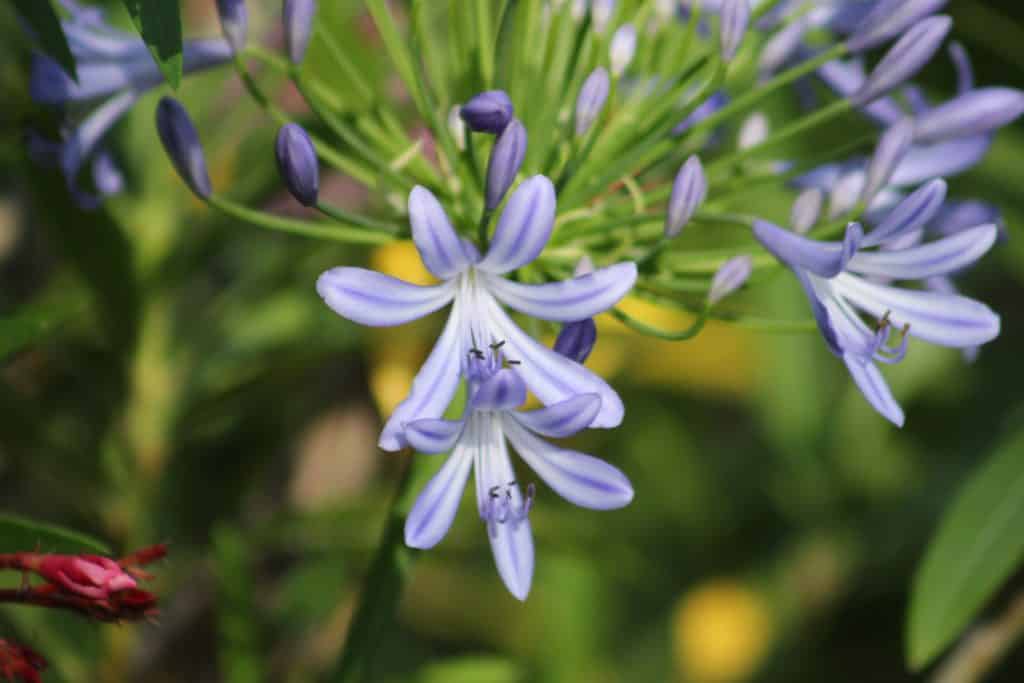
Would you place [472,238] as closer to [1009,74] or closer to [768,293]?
[768,293]

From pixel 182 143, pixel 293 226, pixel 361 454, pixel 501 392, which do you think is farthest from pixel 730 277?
pixel 361 454

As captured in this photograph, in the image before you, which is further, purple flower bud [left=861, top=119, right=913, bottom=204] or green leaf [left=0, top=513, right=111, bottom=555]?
purple flower bud [left=861, top=119, right=913, bottom=204]

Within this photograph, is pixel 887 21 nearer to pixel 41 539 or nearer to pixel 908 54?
pixel 908 54

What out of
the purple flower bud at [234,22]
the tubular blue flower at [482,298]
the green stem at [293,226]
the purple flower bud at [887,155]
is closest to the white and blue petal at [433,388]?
the tubular blue flower at [482,298]

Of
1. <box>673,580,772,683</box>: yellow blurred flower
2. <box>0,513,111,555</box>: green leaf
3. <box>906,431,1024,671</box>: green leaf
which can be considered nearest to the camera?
<box>0,513,111,555</box>: green leaf

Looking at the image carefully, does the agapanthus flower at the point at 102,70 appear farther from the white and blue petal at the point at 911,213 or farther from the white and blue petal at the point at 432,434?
the white and blue petal at the point at 911,213

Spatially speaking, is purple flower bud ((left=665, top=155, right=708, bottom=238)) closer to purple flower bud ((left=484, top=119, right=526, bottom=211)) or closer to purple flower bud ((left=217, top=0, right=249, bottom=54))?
purple flower bud ((left=484, top=119, right=526, bottom=211))

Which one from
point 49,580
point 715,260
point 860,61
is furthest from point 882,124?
point 49,580

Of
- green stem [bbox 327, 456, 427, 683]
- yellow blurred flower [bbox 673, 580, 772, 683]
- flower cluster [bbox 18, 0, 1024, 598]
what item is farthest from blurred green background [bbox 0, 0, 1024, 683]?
flower cluster [bbox 18, 0, 1024, 598]
